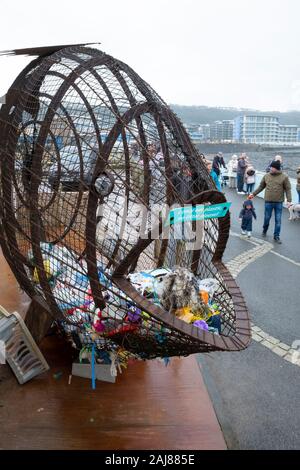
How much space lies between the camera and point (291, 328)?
4.80 meters

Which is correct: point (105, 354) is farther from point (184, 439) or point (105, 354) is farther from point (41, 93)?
point (41, 93)

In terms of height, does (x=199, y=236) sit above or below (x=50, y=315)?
above

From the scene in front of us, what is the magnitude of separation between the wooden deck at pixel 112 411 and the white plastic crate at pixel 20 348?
0.36 ft

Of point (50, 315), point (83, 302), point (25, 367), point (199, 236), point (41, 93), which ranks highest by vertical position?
point (41, 93)

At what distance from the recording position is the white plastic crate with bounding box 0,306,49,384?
3.40m

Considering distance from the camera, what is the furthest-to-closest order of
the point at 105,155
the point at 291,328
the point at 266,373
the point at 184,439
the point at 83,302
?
1. the point at 291,328
2. the point at 266,373
3. the point at 83,302
4. the point at 184,439
5. the point at 105,155

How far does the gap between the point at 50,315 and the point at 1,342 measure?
1.67ft

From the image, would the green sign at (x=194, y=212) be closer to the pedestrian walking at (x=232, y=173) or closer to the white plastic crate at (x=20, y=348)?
the white plastic crate at (x=20, y=348)

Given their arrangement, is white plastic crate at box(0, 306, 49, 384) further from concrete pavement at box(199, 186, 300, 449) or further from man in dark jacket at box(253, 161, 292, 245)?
man in dark jacket at box(253, 161, 292, 245)

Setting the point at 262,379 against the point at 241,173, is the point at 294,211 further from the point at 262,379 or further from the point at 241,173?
the point at 262,379

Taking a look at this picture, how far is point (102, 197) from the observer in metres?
2.48

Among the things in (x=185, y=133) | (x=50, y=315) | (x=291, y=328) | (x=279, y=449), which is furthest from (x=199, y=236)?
(x=291, y=328)

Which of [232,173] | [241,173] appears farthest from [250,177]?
[232,173]

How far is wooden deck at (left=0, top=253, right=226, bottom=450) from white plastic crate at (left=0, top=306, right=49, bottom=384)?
110 mm
